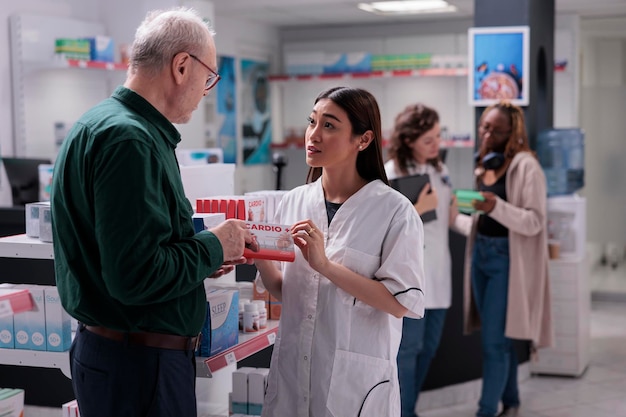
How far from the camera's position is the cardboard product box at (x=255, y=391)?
3.18 m

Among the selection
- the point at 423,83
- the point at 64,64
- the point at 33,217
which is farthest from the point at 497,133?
the point at 423,83

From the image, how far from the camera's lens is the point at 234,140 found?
9711mm

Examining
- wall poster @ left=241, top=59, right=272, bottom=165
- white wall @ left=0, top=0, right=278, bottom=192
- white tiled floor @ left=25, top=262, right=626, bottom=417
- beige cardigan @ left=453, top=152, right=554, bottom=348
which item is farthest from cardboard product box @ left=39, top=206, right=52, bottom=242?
wall poster @ left=241, top=59, right=272, bottom=165

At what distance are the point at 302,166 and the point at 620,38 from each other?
410 cm

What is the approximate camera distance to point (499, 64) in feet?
18.2

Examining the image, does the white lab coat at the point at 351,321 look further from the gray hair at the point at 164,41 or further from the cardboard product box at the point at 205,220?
the gray hair at the point at 164,41

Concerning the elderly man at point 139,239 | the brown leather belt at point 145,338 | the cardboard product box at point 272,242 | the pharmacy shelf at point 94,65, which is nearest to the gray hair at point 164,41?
the elderly man at point 139,239

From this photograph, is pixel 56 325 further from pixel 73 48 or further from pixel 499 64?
pixel 73 48

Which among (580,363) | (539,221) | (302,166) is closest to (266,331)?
(539,221)

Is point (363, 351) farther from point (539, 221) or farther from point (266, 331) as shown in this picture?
point (539, 221)

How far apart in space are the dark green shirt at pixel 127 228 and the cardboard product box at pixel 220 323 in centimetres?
51

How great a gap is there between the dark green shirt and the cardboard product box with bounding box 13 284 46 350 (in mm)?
756

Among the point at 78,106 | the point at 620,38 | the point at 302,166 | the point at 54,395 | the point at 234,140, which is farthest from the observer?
the point at 302,166

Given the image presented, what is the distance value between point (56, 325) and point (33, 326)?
0.09 metres
